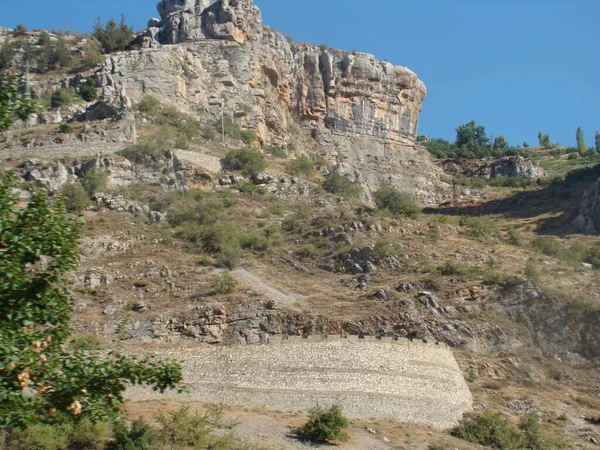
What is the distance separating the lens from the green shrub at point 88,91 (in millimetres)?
48281

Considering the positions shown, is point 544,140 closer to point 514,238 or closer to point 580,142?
point 580,142

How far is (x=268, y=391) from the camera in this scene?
22.5 meters

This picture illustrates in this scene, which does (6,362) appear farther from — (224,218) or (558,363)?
(224,218)

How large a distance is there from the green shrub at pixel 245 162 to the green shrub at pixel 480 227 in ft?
39.3

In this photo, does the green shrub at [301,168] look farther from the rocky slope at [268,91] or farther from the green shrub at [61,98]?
the green shrub at [61,98]

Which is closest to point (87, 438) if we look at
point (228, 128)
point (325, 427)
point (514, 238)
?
point (325, 427)

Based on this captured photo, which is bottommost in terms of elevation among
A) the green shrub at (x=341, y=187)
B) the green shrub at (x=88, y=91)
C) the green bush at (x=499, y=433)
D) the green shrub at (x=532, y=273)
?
the green bush at (x=499, y=433)

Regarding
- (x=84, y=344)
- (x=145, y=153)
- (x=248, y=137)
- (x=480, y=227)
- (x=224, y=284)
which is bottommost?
(x=84, y=344)

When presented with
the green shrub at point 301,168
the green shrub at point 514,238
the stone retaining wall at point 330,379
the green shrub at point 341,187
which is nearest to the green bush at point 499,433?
the stone retaining wall at point 330,379

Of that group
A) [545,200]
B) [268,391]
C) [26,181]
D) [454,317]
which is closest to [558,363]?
[454,317]

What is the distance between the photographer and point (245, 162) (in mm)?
45406

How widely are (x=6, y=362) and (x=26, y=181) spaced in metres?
28.5

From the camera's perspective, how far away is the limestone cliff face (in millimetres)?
53438

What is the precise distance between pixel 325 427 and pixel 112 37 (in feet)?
156
